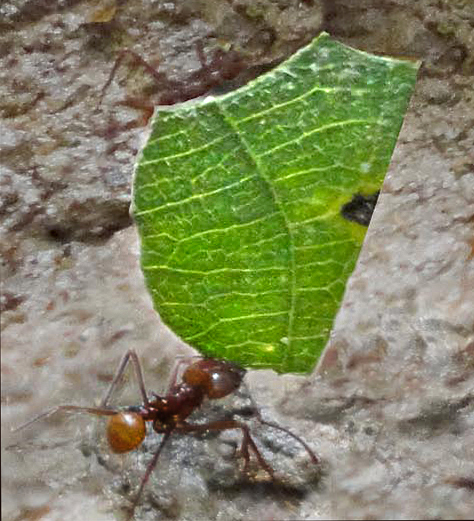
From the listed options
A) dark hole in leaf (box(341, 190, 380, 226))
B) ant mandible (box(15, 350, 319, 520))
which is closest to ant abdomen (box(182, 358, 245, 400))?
ant mandible (box(15, 350, 319, 520))

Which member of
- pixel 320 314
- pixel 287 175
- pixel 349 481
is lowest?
pixel 349 481

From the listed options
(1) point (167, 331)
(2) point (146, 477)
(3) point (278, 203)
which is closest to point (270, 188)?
(3) point (278, 203)

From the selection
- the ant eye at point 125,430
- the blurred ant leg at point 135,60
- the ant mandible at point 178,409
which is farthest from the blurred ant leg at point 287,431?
the blurred ant leg at point 135,60

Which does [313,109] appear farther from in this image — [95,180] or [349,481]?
[349,481]

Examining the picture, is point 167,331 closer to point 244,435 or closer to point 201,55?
point 244,435

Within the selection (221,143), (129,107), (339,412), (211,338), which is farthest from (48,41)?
(339,412)

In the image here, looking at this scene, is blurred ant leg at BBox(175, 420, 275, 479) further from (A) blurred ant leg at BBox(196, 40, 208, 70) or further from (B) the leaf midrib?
(A) blurred ant leg at BBox(196, 40, 208, 70)
